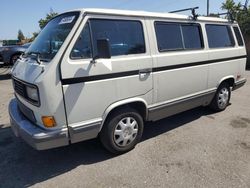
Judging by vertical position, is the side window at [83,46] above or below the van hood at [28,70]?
above

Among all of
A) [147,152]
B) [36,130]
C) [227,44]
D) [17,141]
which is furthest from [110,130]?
[227,44]

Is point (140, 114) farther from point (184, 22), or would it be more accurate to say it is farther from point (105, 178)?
point (184, 22)

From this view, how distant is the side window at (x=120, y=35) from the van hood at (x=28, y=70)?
2.54 feet

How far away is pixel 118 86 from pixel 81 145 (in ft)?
4.65

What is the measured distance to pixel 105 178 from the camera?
11.0ft

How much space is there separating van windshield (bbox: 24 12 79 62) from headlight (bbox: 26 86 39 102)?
428 millimetres

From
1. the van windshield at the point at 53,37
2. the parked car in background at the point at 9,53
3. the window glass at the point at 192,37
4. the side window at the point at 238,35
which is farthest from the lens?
the parked car in background at the point at 9,53

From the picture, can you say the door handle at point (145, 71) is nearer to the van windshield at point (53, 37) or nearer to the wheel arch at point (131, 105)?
the wheel arch at point (131, 105)

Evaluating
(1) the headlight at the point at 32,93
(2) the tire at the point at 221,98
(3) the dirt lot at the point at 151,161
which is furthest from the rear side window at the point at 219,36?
(1) the headlight at the point at 32,93

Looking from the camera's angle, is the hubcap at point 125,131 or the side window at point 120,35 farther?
the hubcap at point 125,131

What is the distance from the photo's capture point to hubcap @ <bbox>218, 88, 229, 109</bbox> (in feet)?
18.9

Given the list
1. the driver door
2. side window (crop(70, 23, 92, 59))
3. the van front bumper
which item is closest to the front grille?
the van front bumper

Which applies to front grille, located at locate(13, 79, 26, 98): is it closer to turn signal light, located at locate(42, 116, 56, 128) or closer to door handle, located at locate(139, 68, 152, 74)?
turn signal light, located at locate(42, 116, 56, 128)

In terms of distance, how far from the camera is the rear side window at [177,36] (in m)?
4.12
